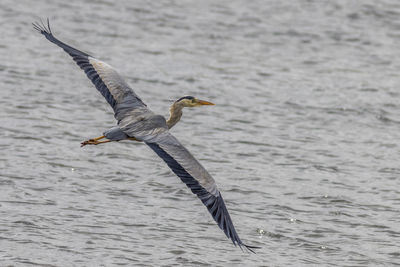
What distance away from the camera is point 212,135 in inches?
571

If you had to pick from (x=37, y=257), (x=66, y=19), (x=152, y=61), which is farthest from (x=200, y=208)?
(x=66, y=19)

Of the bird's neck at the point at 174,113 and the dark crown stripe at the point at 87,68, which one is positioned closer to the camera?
the dark crown stripe at the point at 87,68

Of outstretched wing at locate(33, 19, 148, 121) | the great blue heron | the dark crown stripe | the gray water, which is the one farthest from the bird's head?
the gray water

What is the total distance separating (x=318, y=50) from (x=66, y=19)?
6198 millimetres

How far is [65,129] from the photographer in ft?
46.0

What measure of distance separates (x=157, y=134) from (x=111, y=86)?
1.19m

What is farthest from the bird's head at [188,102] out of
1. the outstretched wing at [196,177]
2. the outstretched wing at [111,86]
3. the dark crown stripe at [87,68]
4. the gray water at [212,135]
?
the outstretched wing at [196,177]

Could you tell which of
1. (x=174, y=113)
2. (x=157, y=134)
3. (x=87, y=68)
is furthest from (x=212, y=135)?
(x=157, y=134)

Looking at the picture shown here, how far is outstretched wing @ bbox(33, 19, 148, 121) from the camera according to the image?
410 inches

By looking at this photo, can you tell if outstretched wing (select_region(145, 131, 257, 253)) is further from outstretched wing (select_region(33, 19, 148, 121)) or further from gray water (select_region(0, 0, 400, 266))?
gray water (select_region(0, 0, 400, 266))

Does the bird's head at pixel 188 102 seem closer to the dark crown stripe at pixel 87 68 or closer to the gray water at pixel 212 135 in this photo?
the dark crown stripe at pixel 87 68

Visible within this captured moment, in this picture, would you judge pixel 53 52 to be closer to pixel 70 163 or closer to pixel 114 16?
pixel 114 16

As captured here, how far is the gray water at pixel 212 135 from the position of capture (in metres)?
10.1

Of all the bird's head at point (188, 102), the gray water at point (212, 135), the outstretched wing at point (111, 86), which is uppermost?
the outstretched wing at point (111, 86)
